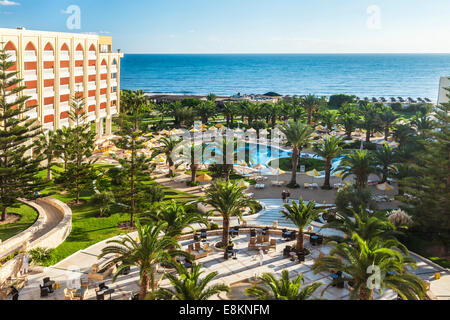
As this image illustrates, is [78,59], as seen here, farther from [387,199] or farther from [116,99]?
[387,199]

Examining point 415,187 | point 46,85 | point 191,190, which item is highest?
point 46,85

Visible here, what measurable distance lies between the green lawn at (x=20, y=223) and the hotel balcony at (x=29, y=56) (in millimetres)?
14589

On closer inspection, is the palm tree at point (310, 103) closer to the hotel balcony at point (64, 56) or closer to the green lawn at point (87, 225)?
the hotel balcony at point (64, 56)

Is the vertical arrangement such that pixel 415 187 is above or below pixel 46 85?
below

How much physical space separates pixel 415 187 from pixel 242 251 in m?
11.8

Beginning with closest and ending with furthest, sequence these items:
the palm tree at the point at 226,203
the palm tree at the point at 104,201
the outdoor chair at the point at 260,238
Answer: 1. the outdoor chair at the point at 260,238
2. the palm tree at the point at 226,203
3. the palm tree at the point at 104,201

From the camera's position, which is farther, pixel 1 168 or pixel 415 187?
pixel 415 187

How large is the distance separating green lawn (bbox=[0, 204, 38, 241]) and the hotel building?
1139 centimetres

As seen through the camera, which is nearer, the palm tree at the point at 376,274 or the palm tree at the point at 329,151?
the palm tree at the point at 376,274

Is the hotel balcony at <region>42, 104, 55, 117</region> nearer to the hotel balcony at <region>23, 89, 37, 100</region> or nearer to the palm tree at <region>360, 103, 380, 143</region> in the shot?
the hotel balcony at <region>23, 89, 37, 100</region>

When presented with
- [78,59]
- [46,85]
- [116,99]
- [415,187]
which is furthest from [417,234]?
[116,99]

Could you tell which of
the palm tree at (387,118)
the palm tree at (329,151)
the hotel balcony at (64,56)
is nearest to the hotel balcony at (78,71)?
the hotel balcony at (64,56)

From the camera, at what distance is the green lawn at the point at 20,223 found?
23031mm
